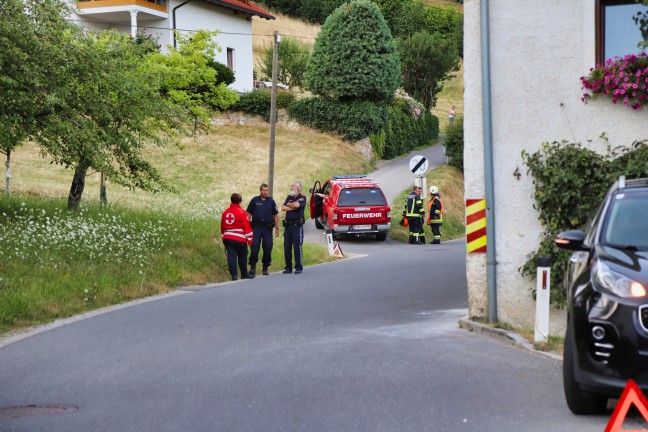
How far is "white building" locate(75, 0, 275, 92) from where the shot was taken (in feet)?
169

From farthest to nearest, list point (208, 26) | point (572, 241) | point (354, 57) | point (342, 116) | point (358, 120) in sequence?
point (208, 26) < point (342, 116) < point (358, 120) < point (354, 57) < point (572, 241)

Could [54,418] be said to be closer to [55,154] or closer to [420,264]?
[55,154]

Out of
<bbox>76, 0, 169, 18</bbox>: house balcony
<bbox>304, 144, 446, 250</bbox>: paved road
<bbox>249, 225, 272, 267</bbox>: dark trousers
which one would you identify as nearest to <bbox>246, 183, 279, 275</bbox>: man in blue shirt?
<bbox>249, 225, 272, 267</bbox>: dark trousers

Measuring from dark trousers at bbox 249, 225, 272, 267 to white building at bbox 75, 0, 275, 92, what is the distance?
103 feet

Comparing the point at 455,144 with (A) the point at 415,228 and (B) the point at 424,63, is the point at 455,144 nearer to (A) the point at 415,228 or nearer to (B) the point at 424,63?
(B) the point at 424,63

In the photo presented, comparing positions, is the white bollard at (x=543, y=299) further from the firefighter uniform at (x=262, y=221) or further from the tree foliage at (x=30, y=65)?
the tree foliage at (x=30, y=65)

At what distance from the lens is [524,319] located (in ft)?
37.4

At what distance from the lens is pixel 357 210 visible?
30.7 metres

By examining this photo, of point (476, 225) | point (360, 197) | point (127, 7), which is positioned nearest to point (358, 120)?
point (127, 7)

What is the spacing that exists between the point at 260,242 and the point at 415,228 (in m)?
12.0

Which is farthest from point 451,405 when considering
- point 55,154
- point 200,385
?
point 55,154

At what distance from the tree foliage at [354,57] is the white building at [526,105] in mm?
40915

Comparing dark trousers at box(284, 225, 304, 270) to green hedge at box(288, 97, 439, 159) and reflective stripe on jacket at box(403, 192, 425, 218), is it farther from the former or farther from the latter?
green hedge at box(288, 97, 439, 159)

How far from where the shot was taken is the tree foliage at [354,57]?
52.3 meters
